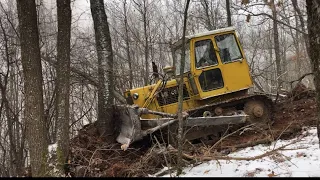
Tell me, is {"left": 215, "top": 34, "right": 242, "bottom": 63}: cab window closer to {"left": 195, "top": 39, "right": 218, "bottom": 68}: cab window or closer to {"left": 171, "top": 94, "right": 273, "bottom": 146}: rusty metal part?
{"left": 195, "top": 39, "right": 218, "bottom": 68}: cab window

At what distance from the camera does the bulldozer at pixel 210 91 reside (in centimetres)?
830

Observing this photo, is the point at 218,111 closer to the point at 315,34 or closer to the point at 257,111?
the point at 257,111

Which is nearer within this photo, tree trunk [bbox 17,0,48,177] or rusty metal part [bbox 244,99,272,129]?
tree trunk [bbox 17,0,48,177]

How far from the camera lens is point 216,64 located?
8.64m

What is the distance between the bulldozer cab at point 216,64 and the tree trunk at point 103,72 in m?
2.06

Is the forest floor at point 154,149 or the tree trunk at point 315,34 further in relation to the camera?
the forest floor at point 154,149

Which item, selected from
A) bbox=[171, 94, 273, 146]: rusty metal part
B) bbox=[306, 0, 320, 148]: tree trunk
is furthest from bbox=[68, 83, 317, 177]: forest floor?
bbox=[306, 0, 320, 148]: tree trunk

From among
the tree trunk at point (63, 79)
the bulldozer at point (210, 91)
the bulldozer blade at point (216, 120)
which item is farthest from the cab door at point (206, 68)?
the tree trunk at point (63, 79)

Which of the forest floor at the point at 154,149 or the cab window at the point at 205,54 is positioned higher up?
the cab window at the point at 205,54

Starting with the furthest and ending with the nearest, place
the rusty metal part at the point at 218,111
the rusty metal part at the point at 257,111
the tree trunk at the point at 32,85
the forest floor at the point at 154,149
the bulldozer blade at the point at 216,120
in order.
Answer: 1. the rusty metal part at the point at 257,111
2. the rusty metal part at the point at 218,111
3. the bulldozer blade at the point at 216,120
4. the forest floor at the point at 154,149
5. the tree trunk at the point at 32,85

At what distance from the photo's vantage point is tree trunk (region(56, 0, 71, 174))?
20.4ft

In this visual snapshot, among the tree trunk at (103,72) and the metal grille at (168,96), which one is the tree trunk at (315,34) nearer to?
the metal grille at (168,96)

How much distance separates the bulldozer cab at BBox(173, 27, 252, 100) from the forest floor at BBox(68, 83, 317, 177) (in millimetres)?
1365

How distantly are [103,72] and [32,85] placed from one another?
99.1 inches
